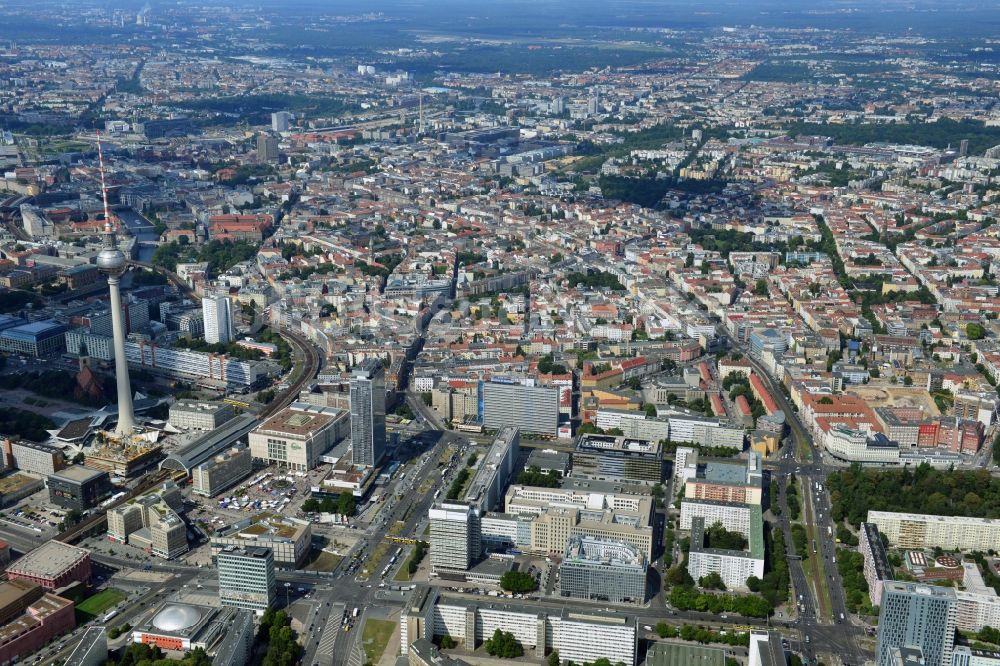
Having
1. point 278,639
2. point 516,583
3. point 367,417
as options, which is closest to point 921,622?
point 516,583

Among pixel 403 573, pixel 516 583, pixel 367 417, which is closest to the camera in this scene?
pixel 516 583

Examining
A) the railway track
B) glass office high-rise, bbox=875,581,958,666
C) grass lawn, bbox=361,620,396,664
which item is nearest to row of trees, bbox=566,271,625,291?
the railway track

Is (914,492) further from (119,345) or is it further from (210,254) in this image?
(210,254)

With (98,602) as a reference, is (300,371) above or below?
above

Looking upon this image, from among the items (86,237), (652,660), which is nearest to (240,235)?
(86,237)

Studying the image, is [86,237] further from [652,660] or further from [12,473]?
[652,660]

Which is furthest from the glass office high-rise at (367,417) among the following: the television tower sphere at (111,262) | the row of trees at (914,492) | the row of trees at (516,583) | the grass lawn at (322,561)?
the row of trees at (914,492)
